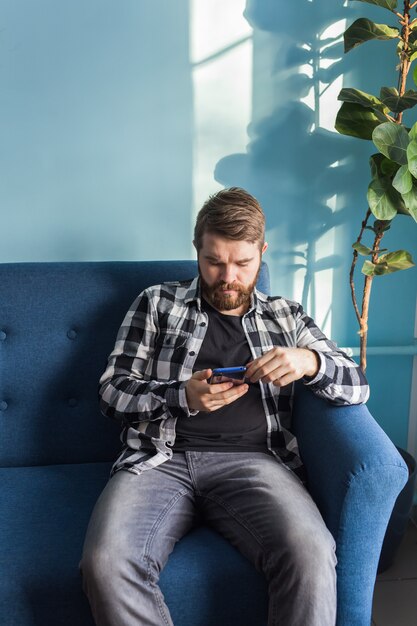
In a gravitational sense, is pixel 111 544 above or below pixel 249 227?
below

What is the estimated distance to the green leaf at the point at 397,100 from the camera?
1.83 m

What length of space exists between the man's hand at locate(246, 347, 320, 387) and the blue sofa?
0.14m

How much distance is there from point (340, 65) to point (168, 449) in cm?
132

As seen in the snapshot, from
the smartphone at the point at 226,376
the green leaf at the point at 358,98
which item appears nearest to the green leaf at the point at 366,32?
the green leaf at the point at 358,98

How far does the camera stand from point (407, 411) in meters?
2.38

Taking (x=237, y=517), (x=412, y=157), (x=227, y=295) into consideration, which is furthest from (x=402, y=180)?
(x=237, y=517)

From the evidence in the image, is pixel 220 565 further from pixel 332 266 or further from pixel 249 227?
pixel 332 266

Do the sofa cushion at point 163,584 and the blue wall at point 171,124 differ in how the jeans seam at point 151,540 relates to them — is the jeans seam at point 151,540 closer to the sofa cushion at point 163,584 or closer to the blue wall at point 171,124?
the sofa cushion at point 163,584

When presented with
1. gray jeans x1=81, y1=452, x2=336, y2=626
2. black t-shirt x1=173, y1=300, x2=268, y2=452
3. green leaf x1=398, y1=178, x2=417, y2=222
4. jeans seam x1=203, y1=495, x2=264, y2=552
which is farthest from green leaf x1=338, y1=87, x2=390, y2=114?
jeans seam x1=203, y1=495, x2=264, y2=552

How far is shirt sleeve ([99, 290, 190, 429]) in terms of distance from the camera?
1.59 meters

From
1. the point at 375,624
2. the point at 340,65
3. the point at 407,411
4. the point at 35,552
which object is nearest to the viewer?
the point at 35,552

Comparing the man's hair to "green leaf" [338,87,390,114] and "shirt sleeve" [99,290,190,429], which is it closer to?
"shirt sleeve" [99,290,190,429]

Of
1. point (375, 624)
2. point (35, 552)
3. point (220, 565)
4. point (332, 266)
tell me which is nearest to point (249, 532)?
point (220, 565)

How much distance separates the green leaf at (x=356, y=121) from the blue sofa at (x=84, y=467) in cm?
48
